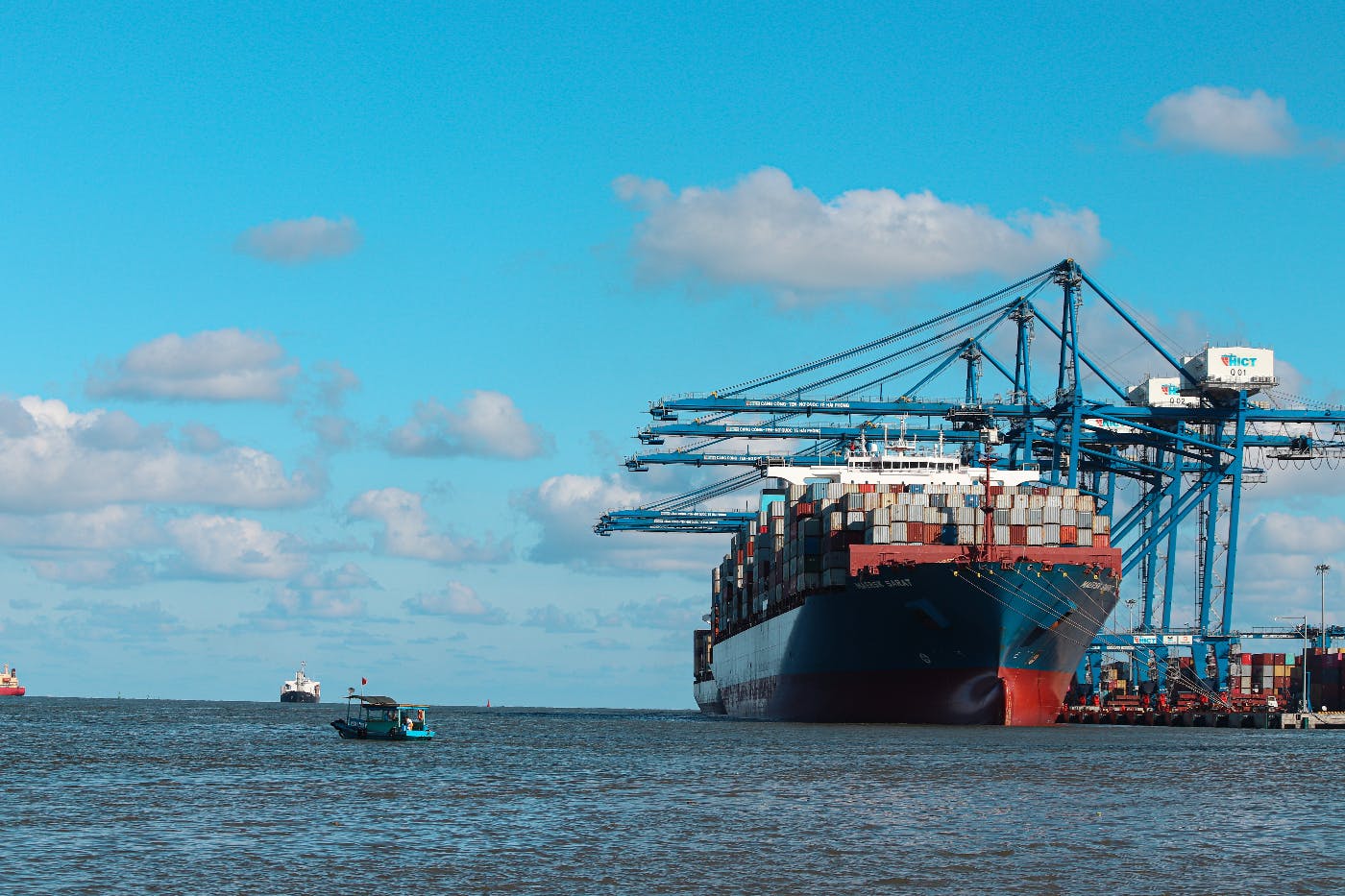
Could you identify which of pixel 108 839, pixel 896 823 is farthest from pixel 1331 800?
pixel 108 839

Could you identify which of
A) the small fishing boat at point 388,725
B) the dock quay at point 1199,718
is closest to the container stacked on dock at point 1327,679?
the dock quay at point 1199,718

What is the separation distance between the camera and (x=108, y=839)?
31438 millimetres

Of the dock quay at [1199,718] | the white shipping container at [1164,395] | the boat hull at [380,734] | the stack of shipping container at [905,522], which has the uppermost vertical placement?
the white shipping container at [1164,395]

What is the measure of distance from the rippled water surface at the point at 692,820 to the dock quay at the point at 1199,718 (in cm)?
3170

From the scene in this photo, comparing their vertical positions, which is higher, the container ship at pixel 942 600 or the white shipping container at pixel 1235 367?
the white shipping container at pixel 1235 367

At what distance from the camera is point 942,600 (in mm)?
67562

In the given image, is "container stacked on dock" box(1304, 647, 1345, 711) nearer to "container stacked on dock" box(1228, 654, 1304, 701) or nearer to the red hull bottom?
"container stacked on dock" box(1228, 654, 1304, 701)

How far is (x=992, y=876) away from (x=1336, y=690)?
92.6 m

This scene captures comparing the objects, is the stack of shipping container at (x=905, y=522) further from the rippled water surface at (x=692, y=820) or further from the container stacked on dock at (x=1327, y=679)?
the container stacked on dock at (x=1327, y=679)

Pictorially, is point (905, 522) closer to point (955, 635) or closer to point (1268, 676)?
point (955, 635)

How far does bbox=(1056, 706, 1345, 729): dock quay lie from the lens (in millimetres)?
91562

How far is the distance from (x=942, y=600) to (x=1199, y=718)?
117 ft

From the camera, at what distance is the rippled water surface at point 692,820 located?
2642 cm

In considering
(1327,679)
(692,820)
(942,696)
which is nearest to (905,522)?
(942,696)
